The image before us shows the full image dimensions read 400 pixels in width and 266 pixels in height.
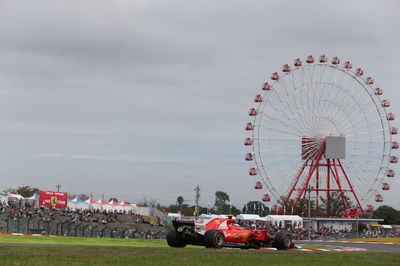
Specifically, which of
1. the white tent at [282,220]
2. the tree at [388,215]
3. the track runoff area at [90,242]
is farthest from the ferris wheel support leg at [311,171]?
the tree at [388,215]

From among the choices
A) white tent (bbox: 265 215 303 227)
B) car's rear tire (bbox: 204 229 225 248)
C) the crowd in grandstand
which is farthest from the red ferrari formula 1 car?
white tent (bbox: 265 215 303 227)

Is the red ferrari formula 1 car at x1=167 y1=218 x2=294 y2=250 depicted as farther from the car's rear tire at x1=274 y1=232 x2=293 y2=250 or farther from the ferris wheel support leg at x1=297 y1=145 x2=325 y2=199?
the ferris wheel support leg at x1=297 y1=145 x2=325 y2=199

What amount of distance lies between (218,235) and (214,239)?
35cm

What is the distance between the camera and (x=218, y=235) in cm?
2694

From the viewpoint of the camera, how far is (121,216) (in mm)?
71438

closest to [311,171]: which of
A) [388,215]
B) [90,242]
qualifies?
[90,242]

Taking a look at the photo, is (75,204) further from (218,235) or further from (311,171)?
(218,235)

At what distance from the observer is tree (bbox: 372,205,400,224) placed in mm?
155225

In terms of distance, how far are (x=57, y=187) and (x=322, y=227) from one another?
7190cm

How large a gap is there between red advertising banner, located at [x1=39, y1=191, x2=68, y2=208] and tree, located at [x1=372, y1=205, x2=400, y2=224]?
104 meters

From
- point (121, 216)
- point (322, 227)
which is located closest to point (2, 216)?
point (121, 216)

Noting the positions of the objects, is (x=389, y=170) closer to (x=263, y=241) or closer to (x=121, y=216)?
(x=121, y=216)

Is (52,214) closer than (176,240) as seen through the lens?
No

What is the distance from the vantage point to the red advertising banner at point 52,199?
2721 inches
